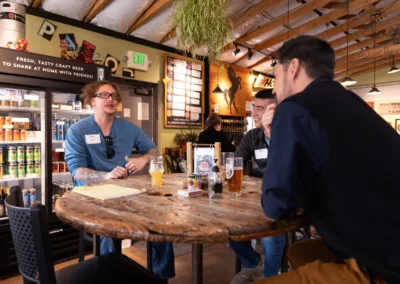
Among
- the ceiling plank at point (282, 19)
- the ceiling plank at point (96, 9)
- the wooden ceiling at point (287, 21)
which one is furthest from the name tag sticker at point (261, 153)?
the ceiling plank at point (282, 19)

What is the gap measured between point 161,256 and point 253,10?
4432 millimetres

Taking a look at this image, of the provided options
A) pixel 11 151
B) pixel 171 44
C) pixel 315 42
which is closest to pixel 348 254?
pixel 315 42

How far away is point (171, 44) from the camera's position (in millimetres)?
5633

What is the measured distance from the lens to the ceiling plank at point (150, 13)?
4.38 metres

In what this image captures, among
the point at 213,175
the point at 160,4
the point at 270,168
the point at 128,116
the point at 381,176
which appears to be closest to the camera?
the point at 381,176

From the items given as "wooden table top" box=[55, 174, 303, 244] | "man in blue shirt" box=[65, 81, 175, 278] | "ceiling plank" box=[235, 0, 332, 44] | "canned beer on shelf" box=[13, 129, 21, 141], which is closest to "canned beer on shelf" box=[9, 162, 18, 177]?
"canned beer on shelf" box=[13, 129, 21, 141]

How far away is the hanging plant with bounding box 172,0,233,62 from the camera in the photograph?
288cm

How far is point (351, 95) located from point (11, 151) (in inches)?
134

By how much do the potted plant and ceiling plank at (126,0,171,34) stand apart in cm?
204

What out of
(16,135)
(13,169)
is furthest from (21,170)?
(16,135)

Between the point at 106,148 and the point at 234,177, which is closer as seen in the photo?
the point at 234,177

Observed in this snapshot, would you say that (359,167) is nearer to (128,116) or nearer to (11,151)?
(11,151)

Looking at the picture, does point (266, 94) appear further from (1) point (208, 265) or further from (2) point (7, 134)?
(2) point (7, 134)

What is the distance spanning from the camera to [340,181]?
98 centimetres
